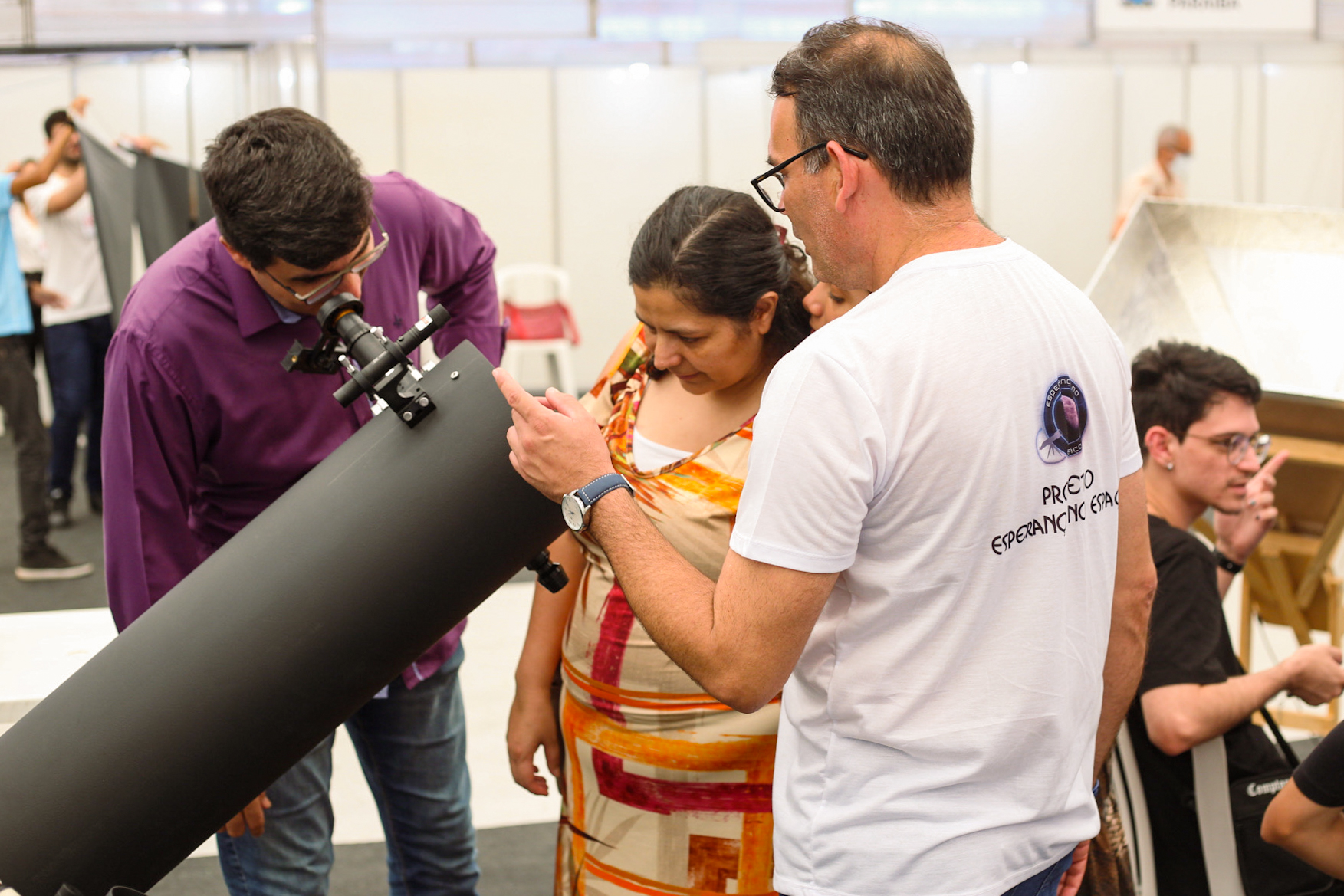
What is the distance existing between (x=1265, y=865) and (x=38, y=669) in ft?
5.04

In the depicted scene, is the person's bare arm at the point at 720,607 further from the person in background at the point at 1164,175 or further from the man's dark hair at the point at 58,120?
the person in background at the point at 1164,175

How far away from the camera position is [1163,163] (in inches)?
258

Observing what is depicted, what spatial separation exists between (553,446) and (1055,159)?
703 cm

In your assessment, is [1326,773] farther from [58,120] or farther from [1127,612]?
[58,120]

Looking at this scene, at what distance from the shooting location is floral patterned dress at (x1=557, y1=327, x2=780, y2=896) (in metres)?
1.29

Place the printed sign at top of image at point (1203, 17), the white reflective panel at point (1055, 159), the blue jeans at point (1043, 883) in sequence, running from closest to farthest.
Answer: the blue jeans at point (1043, 883) → the printed sign at top of image at point (1203, 17) → the white reflective panel at point (1055, 159)

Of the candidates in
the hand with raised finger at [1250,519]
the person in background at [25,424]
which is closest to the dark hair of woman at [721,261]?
the hand with raised finger at [1250,519]

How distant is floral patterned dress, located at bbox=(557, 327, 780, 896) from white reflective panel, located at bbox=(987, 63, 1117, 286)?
6.39m

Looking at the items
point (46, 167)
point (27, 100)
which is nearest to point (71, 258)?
point (46, 167)

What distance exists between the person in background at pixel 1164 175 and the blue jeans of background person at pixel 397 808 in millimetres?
5655

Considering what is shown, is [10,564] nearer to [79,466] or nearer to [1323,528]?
[79,466]

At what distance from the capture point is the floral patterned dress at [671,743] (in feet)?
4.22

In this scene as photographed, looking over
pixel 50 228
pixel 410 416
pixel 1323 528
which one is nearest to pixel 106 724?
pixel 410 416

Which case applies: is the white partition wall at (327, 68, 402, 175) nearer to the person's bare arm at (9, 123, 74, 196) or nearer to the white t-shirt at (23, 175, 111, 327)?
the white t-shirt at (23, 175, 111, 327)
